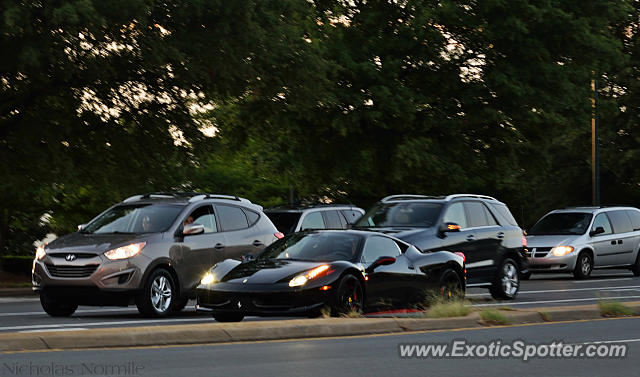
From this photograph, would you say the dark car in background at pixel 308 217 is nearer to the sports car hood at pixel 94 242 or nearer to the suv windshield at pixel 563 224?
the sports car hood at pixel 94 242

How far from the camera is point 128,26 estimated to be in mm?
28188

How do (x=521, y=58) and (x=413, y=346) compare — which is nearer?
(x=413, y=346)

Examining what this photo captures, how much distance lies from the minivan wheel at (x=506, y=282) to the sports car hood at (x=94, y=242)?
7.48 metres

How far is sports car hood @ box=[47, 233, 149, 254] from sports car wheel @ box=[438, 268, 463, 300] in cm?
442

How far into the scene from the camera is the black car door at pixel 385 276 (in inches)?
694

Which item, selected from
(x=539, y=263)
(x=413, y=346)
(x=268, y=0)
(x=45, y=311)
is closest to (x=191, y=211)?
(x=45, y=311)

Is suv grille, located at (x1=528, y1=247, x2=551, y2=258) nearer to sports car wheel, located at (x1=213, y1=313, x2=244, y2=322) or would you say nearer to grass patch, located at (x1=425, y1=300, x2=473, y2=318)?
grass patch, located at (x1=425, y1=300, x2=473, y2=318)

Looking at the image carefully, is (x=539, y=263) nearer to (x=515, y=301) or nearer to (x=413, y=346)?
(x=515, y=301)

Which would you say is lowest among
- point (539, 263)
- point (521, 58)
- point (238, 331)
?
point (539, 263)

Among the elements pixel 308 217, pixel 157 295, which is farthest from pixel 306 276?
pixel 308 217

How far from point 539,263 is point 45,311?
52.1 ft

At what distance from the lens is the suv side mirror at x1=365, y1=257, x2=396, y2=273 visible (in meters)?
17.6

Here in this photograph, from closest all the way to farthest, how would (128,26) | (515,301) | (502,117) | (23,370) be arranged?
(23,370)
(515,301)
(128,26)
(502,117)

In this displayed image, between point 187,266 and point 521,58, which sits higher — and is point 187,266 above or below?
below
